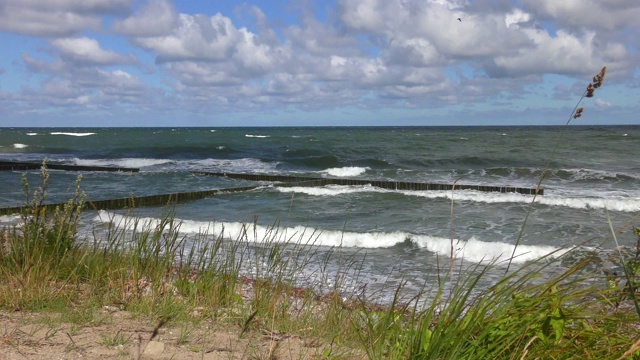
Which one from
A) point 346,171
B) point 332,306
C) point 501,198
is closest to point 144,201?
point 501,198

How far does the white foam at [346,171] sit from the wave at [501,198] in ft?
35.5

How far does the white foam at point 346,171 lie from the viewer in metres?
34.3

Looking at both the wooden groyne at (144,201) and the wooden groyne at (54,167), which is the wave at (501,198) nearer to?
the wooden groyne at (144,201)

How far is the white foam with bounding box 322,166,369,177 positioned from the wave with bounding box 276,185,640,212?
1081 centimetres

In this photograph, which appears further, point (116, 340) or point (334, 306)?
point (334, 306)

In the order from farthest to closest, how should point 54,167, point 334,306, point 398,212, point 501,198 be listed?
point 54,167, point 501,198, point 398,212, point 334,306

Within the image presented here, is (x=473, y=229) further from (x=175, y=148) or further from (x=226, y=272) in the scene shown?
(x=175, y=148)

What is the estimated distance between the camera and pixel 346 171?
35188 millimetres

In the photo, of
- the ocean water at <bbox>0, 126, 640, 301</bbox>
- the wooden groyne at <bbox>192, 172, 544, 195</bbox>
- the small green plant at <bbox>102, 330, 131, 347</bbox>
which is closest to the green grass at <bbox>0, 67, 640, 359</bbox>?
the small green plant at <bbox>102, 330, 131, 347</bbox>

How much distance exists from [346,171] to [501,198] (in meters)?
15.6

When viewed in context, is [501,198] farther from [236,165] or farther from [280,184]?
[236,165]

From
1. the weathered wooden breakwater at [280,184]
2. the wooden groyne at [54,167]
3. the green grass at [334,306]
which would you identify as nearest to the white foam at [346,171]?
the weathered wooden breakwater at [280,184]

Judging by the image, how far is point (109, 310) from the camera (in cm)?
446

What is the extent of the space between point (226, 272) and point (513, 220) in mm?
12831
